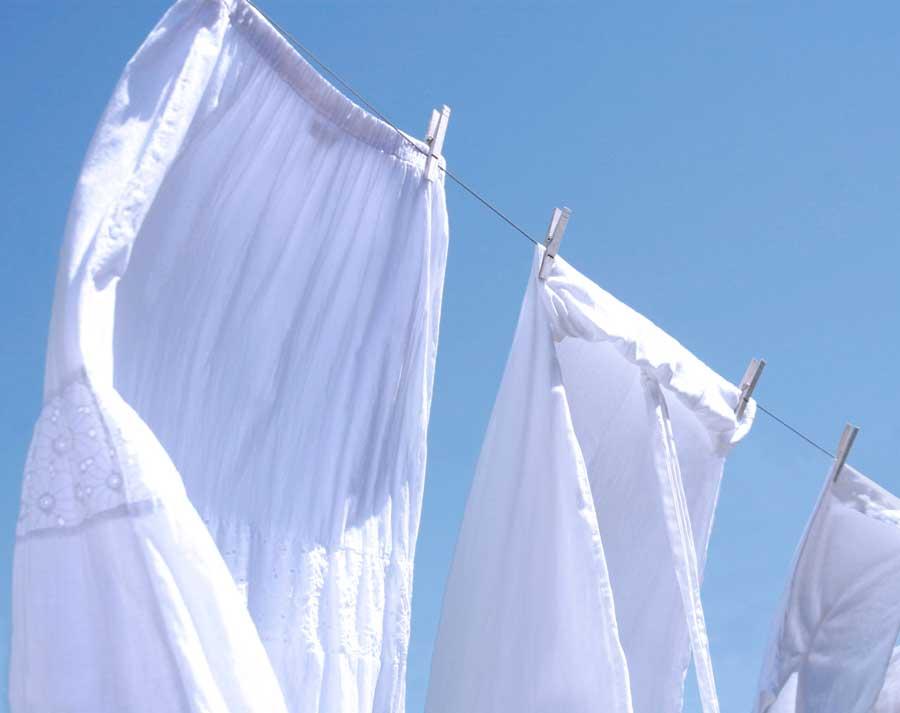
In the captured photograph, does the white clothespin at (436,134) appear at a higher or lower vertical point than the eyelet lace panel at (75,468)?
higher

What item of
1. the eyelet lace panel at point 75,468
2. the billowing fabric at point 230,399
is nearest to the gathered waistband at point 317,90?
the billowing fabric at point 230,399

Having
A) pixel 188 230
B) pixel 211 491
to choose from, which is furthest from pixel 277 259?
pixel 211 491

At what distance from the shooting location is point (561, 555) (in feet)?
5.44

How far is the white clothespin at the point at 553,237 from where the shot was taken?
179 cm

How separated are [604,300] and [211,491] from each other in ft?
2.46

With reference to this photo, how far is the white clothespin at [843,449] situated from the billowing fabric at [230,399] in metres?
1.26

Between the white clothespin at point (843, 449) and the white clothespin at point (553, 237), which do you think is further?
the white clothespin at point (843, 449)

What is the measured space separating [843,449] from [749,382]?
52 cm

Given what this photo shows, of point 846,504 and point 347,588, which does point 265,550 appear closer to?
point 347,588

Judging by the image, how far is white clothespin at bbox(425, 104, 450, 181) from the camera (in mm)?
1709

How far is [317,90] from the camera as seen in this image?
5.07ft

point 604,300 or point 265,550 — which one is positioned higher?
point 604,300

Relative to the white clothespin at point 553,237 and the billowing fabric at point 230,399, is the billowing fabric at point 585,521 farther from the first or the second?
the billowing fabric at point 230,399

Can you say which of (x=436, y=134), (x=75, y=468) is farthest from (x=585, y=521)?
(x=75, y=468)
